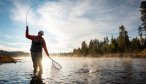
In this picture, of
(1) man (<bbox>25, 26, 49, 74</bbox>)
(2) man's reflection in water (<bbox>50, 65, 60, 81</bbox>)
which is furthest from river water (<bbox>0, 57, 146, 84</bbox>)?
(1) man (<bbox>25, 26, 49, 74</bbox>)

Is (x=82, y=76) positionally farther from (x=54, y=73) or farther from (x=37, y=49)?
(x=37, y=49)

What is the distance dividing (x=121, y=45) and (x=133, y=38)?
504 inches

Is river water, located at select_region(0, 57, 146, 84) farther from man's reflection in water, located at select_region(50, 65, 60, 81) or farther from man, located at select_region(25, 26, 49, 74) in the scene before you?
man, located at select_region(25, 26, 49, 74)

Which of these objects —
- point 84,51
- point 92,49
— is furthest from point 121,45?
point 84,51

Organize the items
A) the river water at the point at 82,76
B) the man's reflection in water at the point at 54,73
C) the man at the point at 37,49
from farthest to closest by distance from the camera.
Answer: the man's reflection in water at the point at 54,73 → the man at the point at 37,49 → the river water at the point at 82,76

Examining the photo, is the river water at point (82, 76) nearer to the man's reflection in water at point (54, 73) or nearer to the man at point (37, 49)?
the man's reflection in water at point (54, 73)

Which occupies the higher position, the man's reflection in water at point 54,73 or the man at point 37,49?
the man at point 37,49

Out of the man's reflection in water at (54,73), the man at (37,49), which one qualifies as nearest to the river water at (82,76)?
the man's reflection in water at (54,73)

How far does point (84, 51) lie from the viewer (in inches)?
7785

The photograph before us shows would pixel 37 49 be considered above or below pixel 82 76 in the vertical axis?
above

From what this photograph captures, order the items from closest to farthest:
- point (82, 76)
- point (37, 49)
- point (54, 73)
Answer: point (37, 49)
point (82, 76)
point (54, 73)

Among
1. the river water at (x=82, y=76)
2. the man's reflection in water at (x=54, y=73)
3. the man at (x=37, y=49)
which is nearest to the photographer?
the river water at (x=82, y=76)

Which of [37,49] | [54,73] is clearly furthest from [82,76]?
[37,49]

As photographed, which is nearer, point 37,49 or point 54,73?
point 37,49
